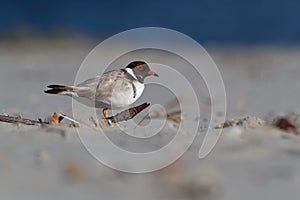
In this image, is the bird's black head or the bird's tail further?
the bird's black head

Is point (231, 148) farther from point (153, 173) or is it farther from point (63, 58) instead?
point (63, 58)

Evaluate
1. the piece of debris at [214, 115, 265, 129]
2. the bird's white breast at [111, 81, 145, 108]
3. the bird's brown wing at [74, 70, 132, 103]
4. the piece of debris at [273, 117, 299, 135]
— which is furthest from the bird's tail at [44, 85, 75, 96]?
the piece of debris at [273, 117, 299, 135]

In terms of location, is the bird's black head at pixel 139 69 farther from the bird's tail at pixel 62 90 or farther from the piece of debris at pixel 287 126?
the piece of debris at pixel 287 126

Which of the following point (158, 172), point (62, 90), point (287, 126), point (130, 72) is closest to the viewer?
point (158, 172)

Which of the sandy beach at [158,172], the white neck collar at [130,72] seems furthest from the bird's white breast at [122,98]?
the sandy beach at [158,172]

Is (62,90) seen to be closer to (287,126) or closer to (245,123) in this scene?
(245,123)

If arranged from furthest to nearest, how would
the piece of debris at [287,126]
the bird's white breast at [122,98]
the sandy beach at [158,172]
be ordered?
1. the bird's white breast at [122,98]
2. the piece of debris at [287,126]
3. the sandy beach at [158,172]

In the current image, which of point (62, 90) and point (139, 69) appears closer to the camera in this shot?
point (62, 90)

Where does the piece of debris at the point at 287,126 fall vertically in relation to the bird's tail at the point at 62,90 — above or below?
below

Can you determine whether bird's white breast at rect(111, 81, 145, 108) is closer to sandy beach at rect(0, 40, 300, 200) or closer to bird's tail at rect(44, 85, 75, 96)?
bird's tail at rect(44, 85, 75, 96)

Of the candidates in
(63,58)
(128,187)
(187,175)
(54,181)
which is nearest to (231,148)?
(187,175)

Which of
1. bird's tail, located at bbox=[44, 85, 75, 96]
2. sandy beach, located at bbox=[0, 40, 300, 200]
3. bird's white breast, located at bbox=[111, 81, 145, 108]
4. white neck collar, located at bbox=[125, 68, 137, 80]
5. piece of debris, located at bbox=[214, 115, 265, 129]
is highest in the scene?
white neck collar, located at bbox=[125, 68, 137, 80]

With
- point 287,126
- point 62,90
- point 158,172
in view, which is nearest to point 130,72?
point 62,90
